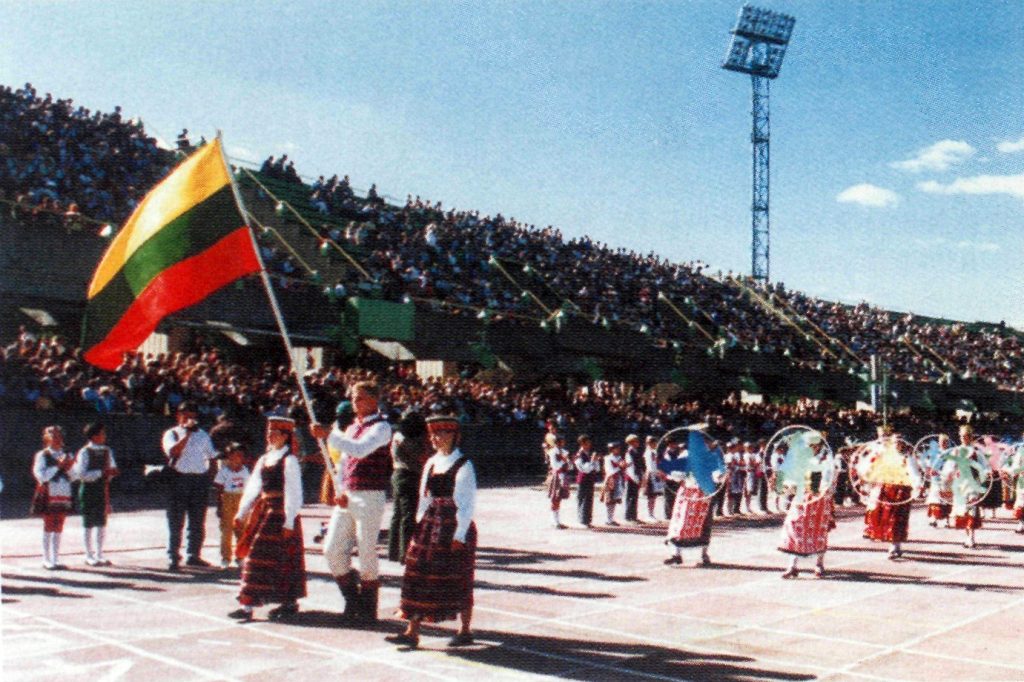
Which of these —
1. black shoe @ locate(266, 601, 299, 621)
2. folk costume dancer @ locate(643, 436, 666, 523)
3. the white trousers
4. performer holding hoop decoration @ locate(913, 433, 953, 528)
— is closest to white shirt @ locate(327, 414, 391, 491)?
the white trousers

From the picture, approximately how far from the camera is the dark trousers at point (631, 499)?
56.4 ft

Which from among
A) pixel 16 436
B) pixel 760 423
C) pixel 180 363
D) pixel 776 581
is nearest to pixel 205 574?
pixel 776 581

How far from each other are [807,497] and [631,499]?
594 cm

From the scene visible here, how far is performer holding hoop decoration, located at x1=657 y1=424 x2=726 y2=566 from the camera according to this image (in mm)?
12078

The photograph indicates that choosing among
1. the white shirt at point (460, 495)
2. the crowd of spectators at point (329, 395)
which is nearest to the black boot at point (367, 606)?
the white shirt at point (460, 495)

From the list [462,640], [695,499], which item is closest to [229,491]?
[462,640]

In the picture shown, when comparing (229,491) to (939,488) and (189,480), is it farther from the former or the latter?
(939,488)

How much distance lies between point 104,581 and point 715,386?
96.8 ft

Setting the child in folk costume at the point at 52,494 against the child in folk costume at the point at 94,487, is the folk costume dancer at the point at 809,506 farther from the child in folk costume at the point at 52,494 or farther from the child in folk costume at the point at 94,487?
the child in folk costume at the point at 52,494

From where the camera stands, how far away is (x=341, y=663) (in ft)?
22.2

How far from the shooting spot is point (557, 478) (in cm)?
1591

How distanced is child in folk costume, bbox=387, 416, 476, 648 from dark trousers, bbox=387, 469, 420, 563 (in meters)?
2.93

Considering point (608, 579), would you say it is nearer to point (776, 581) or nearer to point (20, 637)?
point (776, 581)

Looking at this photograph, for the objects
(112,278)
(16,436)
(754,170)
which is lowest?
(16,436)
